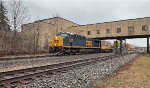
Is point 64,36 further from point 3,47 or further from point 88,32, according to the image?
point 88,32

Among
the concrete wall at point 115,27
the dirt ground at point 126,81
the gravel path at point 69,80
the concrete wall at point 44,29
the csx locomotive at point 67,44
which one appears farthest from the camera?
the concrete wall at point 44,29

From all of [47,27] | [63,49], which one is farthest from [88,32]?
[63,49]

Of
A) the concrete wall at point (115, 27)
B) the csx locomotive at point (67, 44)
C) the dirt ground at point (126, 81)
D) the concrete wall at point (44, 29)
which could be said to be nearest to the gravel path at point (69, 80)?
the dirt ground at point (126, 81)

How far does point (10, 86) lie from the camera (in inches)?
286

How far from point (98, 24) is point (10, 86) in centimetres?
4793

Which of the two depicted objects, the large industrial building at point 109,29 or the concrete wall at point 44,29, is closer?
the large industrial building at point 109,29

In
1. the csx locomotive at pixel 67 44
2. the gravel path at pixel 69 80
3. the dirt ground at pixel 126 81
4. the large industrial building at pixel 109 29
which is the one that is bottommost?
the dirt ground at pixel 126 81

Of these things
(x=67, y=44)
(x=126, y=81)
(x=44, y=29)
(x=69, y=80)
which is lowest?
(x=126, y=81)

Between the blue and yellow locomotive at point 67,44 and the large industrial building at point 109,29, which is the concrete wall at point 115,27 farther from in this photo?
the blue and yellow locomotive at point 67,44

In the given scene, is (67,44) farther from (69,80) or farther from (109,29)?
(109,29)

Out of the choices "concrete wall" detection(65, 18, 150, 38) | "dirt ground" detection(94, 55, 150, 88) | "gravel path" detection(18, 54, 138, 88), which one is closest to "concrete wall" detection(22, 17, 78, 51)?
"concrete wall" detection(65, 18, 150, 38)

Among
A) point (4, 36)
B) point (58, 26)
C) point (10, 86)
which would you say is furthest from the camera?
point (58, 26)

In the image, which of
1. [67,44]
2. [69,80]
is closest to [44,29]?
[67,44]

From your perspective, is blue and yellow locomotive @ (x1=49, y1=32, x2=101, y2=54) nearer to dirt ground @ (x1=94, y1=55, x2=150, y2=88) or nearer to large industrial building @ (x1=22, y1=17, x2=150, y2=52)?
dirt ground @ (x1=94, y1=55, x2=150, y2=88)
